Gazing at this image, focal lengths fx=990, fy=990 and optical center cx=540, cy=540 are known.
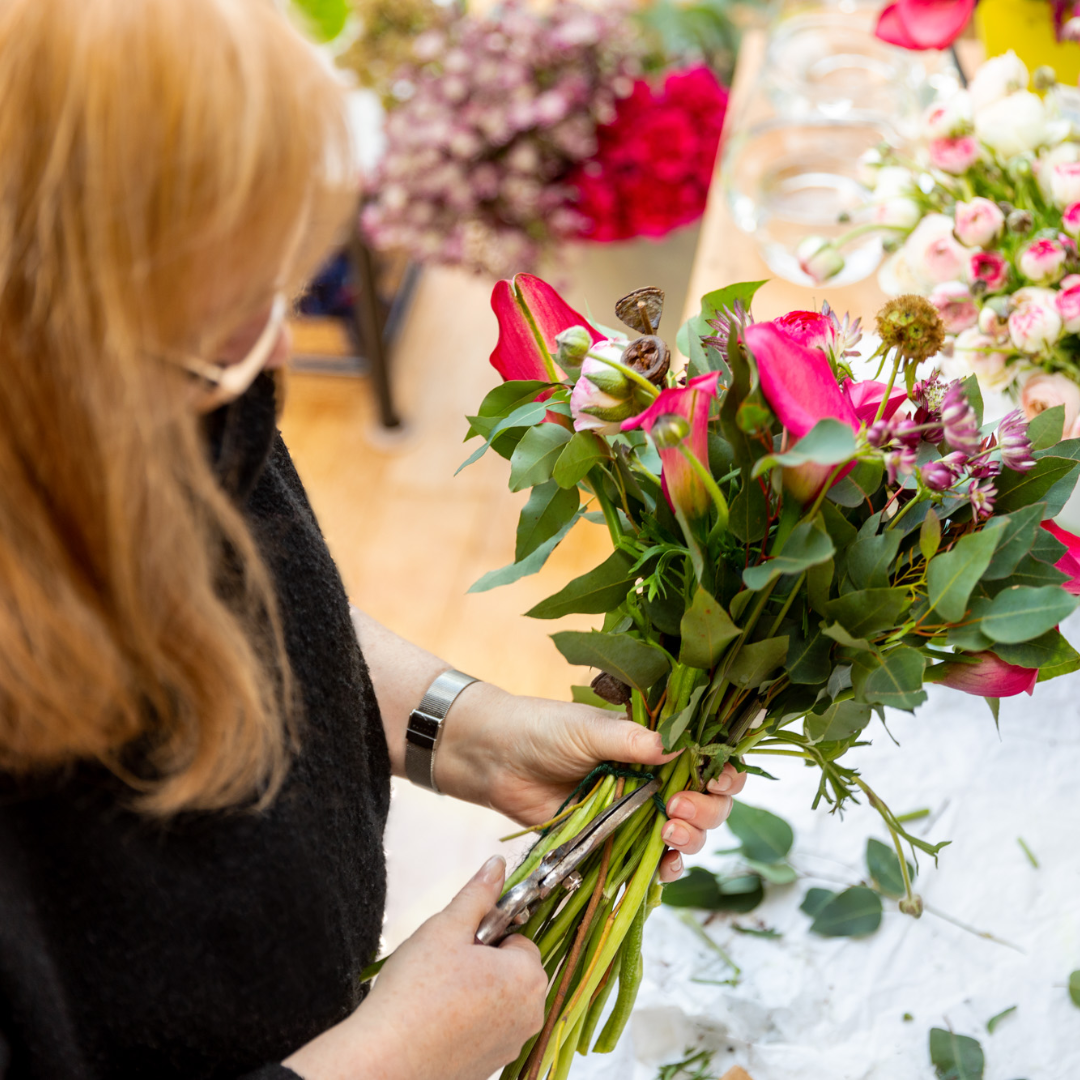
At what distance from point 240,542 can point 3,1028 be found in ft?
0.98

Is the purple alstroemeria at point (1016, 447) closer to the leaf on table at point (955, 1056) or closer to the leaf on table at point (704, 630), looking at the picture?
the leaf on table at point (704, 630)

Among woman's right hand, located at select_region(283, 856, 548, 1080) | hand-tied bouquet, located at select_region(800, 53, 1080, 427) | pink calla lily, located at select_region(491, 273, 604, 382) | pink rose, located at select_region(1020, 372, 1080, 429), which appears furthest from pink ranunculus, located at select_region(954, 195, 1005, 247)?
woman's right hand, located at select_region(283, 856, 548, 1080)

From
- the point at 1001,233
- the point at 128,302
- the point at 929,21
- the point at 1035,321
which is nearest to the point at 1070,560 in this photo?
the point at 1035,321

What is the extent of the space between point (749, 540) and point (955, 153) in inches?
20.9

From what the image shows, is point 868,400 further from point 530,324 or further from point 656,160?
point 656,160

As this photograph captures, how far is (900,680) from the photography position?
1.65 ft

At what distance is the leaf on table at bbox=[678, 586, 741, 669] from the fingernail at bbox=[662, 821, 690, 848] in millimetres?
134

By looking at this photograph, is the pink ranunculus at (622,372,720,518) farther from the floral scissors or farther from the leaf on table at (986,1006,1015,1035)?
the leaf on table at (986,1006,1015,1035)

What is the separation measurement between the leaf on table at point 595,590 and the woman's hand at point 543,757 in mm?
91

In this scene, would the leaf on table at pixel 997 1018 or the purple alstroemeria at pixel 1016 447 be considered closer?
the purple alstroemeria at pixel 1016 447

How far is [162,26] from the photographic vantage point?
36 cm

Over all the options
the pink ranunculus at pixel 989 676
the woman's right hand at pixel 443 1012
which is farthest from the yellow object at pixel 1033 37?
the woman's right hand at pixel 443 1012

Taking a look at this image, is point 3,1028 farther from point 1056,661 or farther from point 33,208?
point 1056,661

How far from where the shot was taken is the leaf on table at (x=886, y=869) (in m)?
0.76
